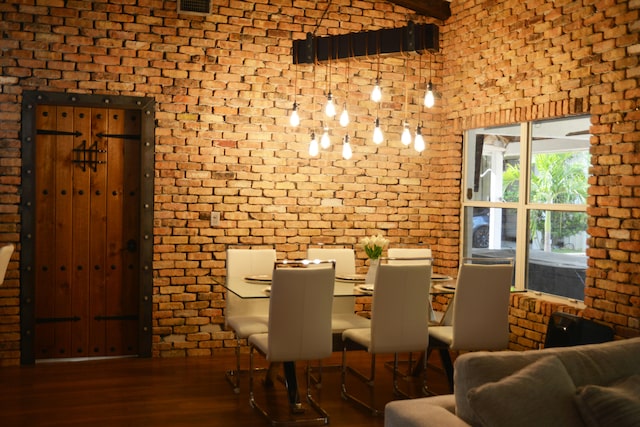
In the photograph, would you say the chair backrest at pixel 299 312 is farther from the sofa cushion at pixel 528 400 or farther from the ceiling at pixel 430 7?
the ceiling at pixel 430 7

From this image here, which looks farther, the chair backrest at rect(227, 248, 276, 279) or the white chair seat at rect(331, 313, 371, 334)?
the chair backrest at rect(227, 248, 276, 279)

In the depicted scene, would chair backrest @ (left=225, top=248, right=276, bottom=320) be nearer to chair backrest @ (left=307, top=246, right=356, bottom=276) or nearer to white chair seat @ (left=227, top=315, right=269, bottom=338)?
white chair seat @ (left=227, top=315, right=269, bottom=338)

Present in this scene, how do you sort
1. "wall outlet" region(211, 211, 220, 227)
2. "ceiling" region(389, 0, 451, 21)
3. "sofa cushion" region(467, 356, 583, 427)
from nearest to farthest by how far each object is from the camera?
"sofa cushion" region(467, 356, 583, 427), "wall outlet" region(211, 211, 220, 227), "ceiling" region(389, 0, 451, 21)

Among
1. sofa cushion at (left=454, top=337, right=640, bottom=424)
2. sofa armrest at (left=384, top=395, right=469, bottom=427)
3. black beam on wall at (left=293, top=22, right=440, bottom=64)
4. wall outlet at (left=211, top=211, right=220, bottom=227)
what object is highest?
black beam on wall at (left=293, top=22, right=440, bottom=64)

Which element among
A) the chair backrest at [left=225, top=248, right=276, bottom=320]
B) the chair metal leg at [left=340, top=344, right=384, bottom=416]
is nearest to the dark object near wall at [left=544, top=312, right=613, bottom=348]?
the chair metal leg at [left=340, top=344, right=384, bottom=416]

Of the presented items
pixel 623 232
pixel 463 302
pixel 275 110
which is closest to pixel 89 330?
pixel 275 110

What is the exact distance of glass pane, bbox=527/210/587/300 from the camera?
5.55 metres

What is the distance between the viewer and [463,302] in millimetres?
4895

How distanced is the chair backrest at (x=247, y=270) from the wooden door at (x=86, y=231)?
98 centimetres

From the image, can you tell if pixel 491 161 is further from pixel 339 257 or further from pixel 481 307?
pixel 481 307

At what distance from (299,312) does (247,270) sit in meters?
1.47

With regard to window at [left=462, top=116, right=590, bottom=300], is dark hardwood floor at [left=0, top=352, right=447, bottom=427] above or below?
below

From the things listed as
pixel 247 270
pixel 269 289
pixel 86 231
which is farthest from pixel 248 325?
pixel 86 231

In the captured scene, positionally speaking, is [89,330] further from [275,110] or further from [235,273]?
[275,110]
